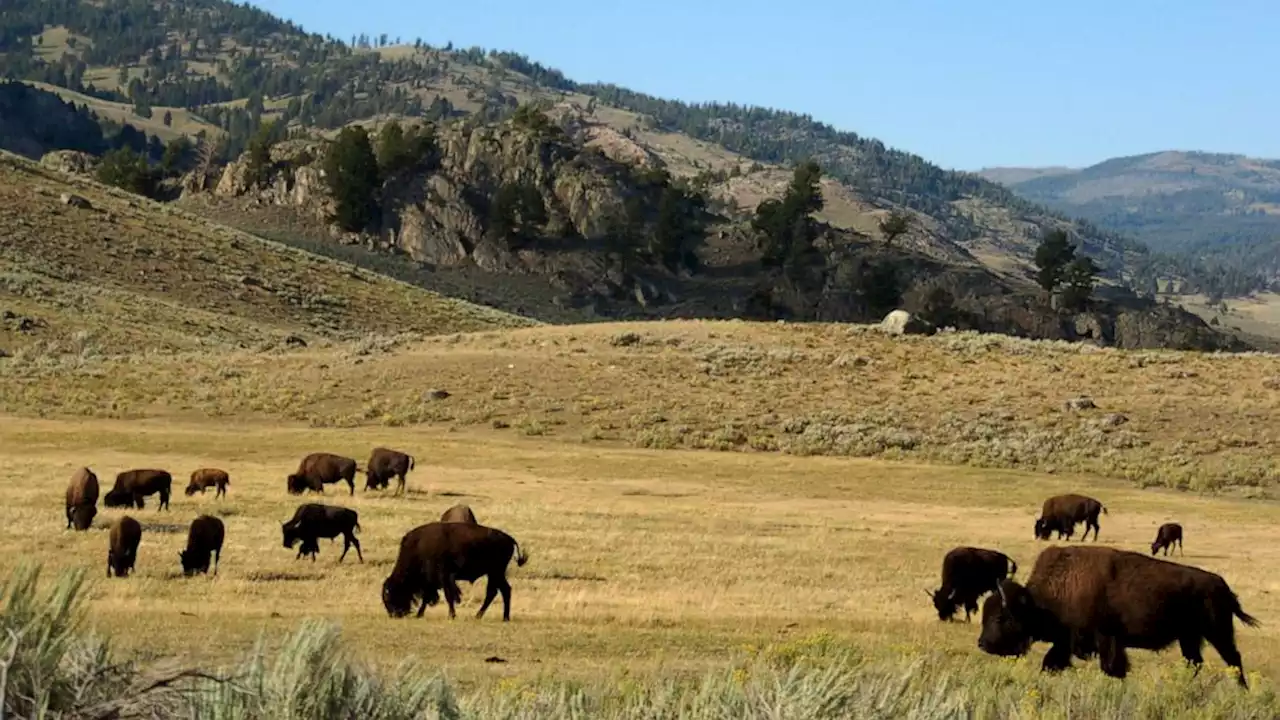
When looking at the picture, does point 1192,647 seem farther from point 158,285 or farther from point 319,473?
point 158,285

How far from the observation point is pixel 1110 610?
13.6 metres

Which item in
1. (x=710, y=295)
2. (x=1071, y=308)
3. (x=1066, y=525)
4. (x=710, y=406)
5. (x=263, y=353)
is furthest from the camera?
(x=710, y=295)

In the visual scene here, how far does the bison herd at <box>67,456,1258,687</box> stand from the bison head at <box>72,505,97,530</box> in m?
0.02

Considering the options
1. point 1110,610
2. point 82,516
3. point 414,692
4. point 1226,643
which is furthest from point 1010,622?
point 82,516

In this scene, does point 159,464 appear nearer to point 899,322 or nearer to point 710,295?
point 899,322

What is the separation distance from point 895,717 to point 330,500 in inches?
998

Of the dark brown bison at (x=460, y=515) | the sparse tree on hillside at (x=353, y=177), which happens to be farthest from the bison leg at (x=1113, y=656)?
the sparse tree on hillside at (x=353, y=177)

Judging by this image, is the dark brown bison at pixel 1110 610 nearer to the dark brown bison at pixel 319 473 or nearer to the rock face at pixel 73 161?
the dark brown bison at pixel 319 473

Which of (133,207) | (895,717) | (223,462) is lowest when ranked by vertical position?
(223,462)

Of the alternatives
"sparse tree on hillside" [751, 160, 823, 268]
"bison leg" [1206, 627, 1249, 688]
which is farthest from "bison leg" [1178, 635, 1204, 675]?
"sparse tree on hillside" [751, 160, 823, 268]

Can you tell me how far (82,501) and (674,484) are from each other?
61.6 feet

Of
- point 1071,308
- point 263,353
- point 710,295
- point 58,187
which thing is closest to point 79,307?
point 263,353

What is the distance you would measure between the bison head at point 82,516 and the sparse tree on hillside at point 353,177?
107 m

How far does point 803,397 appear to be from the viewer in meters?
54.2
